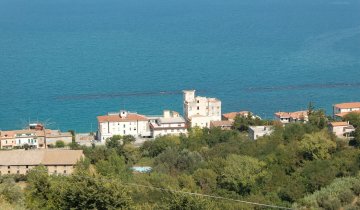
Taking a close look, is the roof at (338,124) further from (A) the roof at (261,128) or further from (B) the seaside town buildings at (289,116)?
(B) the seaside town buildings at (289,116)

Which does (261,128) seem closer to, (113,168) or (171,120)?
(171,120)

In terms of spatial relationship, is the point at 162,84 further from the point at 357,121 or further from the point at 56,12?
the point at 56,12

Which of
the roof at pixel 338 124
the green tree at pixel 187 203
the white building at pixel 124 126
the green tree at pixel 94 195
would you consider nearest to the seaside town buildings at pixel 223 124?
the white building at pixel 124 126

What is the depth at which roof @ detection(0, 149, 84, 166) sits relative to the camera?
15.6 m

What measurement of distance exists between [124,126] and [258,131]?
4872mm

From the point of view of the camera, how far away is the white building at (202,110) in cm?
2158

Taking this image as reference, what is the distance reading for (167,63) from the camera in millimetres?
33531

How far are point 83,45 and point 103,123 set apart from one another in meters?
19.4

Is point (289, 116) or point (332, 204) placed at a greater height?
point (289, 116)

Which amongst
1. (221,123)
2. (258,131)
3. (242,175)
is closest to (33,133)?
(221,123)

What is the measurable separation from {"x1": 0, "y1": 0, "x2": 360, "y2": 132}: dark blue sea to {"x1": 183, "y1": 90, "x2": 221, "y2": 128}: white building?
2.64 m

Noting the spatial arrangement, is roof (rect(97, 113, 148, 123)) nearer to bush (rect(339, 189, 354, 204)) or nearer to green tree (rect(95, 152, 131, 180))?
green tree (rect(95, 152, 131, 180))

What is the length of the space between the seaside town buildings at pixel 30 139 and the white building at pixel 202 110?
421cm

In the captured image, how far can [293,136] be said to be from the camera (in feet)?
50.4
